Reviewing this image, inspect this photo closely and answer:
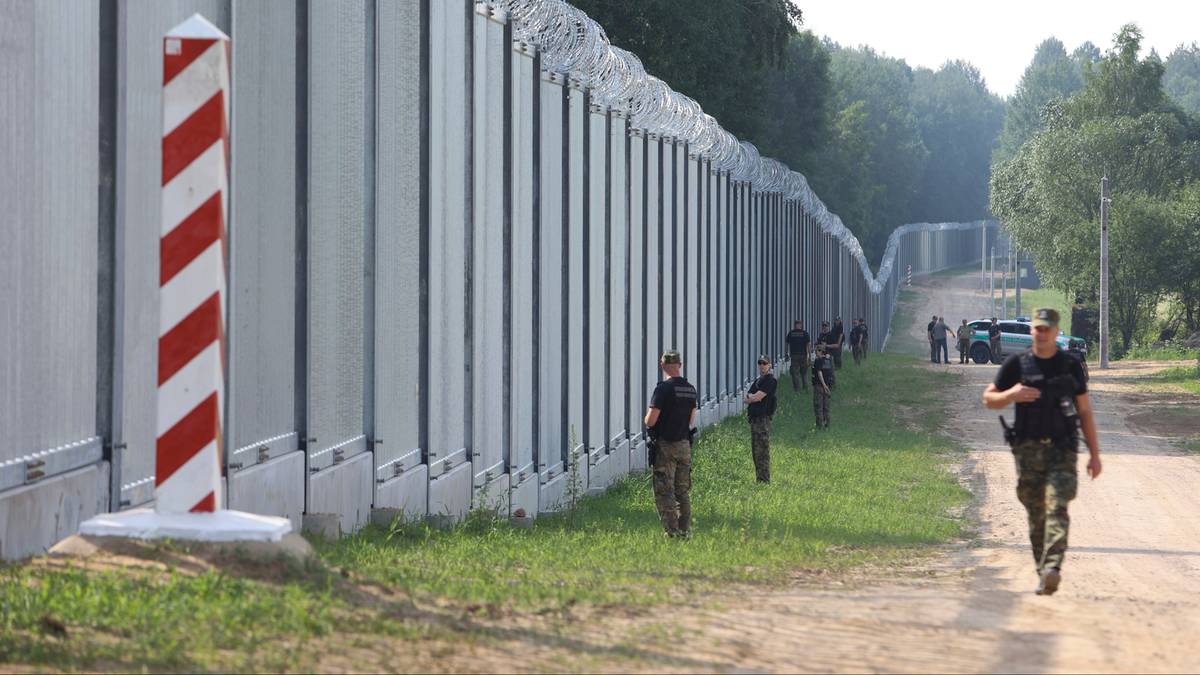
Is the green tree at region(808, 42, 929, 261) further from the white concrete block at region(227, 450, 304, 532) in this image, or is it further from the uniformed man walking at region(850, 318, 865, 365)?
the white concrete block at region(227, 450, 304, 532)

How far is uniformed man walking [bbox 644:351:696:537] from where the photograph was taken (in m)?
14.7

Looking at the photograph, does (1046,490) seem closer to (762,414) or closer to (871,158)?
(762,414)

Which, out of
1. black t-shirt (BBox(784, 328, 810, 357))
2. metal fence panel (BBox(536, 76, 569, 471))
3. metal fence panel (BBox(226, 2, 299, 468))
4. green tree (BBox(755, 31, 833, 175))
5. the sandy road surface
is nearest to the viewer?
the sandy road surface

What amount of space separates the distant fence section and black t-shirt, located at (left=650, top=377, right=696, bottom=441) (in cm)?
172

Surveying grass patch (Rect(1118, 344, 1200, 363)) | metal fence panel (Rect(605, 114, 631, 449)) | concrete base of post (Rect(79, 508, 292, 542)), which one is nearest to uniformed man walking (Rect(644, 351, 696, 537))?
metal fence panel (Rect(605, 114, 631, 449))

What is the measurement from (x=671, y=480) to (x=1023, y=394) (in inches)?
197

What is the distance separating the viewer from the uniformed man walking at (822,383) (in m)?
29.6

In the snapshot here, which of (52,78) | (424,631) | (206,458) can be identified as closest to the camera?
(424,631)

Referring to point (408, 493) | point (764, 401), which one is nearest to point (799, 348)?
point (764, 401)

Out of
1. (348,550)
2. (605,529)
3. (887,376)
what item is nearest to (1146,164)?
(887,376)

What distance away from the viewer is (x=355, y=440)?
12.8 m

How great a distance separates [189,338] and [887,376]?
3981cm

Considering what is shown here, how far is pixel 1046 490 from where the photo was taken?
1053 centimetres

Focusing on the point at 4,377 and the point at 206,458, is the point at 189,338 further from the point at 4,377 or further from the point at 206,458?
the point at 4,377
